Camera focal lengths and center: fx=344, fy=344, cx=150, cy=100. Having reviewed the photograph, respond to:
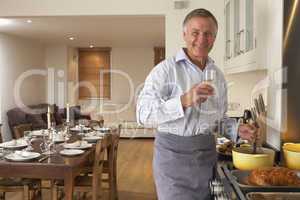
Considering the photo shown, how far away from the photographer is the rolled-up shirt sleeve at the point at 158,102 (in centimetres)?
151

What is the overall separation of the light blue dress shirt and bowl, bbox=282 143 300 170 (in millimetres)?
374

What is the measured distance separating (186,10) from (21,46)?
5310mm

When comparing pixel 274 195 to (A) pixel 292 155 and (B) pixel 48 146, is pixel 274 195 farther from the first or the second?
(B) pixel 48 146

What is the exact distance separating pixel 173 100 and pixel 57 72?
820 cm

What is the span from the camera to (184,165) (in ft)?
5.49

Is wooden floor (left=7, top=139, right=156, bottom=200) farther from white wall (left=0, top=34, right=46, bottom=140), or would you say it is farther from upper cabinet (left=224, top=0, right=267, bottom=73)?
white wall (left=0, top=34, right=46, bottom=140)

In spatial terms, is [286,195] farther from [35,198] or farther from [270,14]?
[35,198]

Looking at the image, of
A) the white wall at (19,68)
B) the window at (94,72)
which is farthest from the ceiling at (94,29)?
the window at (94,72)

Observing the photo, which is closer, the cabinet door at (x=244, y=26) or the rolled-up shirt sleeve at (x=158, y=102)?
the rolled-up shirt sleeve at (x=158, y=102)

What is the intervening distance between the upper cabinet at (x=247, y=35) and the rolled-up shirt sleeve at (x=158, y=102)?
0.56 meters

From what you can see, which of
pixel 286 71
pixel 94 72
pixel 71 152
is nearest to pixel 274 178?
pixel 286 71

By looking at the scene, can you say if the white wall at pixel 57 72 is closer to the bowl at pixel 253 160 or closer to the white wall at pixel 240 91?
the white wall at pixel 240 91

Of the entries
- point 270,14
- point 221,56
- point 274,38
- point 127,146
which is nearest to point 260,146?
point 274,38

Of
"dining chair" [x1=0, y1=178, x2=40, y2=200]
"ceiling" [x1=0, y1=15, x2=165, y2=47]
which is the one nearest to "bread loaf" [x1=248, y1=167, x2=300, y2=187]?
"dining chair" [x1=0, y1=178, x2=40, y2=200]
